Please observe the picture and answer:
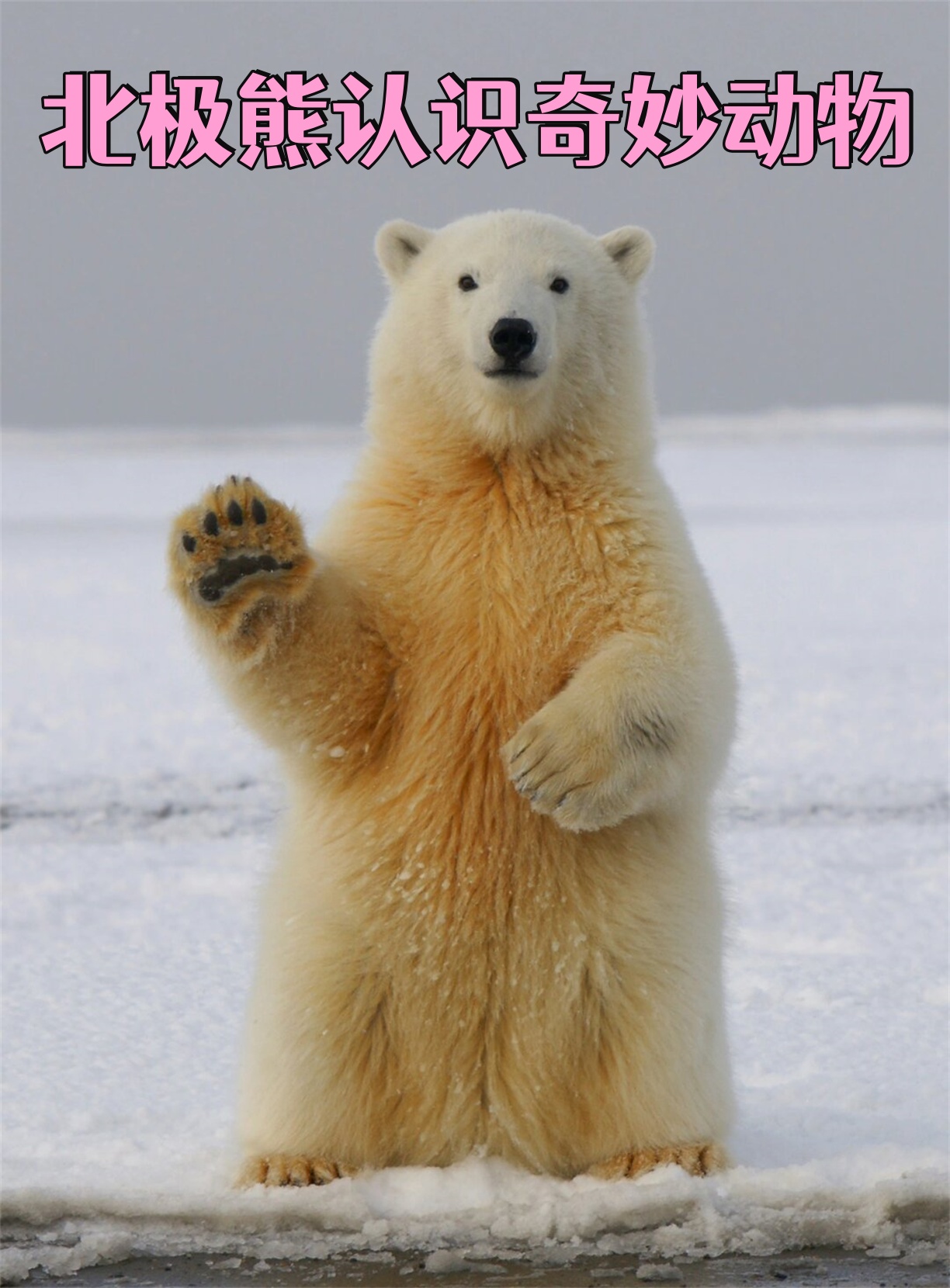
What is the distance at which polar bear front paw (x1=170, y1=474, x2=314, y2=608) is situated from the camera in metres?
2.69

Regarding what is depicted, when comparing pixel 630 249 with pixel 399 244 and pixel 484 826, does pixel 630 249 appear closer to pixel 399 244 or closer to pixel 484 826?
pixel 399 244

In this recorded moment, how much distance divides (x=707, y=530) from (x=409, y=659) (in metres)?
13.2

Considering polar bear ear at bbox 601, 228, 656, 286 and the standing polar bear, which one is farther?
polar bear ear at bbox 601, 228, 656, 286

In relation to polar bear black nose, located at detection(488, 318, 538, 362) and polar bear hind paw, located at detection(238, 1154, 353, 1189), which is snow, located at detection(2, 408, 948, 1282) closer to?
polar bear hind paw, located at detection(238, 1154, 353, 1189)

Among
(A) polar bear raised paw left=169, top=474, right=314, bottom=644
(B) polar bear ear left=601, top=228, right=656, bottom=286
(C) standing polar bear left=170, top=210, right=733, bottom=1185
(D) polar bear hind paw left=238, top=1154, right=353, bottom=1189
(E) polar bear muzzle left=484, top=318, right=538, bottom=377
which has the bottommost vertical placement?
(D) polar bear hind paw left=238, top=1154, right=353, bottom=1189

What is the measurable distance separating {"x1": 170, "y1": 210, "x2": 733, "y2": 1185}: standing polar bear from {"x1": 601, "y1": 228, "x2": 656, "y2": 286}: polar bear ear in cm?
42

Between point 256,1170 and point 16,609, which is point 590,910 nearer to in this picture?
point 256,1170

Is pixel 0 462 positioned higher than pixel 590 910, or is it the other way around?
pixel 0 462

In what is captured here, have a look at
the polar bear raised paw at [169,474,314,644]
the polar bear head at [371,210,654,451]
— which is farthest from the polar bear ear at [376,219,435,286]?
the polar bear raised paw at [169,474,314,644]

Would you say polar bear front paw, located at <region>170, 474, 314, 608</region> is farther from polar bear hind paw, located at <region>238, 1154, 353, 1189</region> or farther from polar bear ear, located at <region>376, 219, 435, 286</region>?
polar bear hind paw, located at <region>238, 1154, 353, 1189</region>

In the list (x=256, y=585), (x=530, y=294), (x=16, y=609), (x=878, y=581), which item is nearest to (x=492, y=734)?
(x=256, y=585)

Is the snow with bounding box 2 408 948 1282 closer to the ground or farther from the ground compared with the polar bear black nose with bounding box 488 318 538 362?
closer to the ground

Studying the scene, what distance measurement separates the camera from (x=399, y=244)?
3326mm

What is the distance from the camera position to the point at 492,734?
283 centimetres
